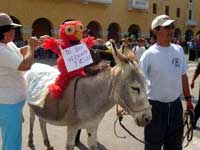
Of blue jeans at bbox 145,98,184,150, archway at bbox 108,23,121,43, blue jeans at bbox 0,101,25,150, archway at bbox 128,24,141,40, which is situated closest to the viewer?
blue jeans at bbox 0,101,25,150

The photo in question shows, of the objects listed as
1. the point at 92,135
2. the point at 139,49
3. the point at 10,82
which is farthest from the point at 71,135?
the point at 139,49

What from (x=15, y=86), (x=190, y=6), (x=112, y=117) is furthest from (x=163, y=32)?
(x=190, y=6)

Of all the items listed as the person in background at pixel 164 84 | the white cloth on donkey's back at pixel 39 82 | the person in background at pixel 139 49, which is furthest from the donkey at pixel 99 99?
the person in background at pixel 139 49

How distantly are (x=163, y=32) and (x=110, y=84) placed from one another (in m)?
0.81

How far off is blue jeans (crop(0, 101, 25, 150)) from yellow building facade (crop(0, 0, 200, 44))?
29.7 metres

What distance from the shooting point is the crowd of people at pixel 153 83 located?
13.9 feet

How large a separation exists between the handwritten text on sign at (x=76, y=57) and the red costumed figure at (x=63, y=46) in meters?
0.10

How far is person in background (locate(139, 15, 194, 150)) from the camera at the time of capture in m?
4.46

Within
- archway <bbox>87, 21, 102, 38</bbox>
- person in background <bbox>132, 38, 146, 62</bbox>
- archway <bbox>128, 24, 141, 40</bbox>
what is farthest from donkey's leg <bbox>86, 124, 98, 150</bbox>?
archway <bbox>128, 24, 141, 40</bbox>

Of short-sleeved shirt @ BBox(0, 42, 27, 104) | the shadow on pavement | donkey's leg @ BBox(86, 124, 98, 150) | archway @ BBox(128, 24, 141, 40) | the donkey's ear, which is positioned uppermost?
the donkey's ear

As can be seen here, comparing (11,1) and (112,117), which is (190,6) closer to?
(11,1)

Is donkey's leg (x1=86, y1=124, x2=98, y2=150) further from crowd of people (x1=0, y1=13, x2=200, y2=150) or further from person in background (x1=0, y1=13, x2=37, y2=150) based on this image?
person in background (x1=0, y1=13, x2=37, y2=150)

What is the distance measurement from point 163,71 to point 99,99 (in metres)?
0.80

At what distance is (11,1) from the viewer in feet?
111
